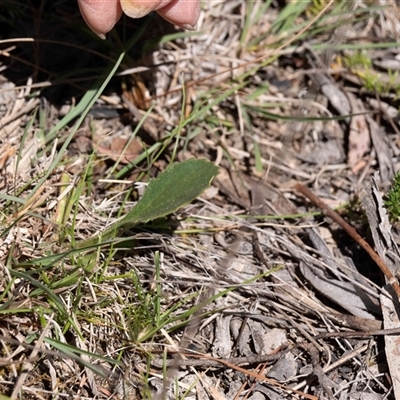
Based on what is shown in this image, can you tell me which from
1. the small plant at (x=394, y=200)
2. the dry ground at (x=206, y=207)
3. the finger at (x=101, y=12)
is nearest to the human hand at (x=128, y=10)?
the finger at (x=101, y=12)

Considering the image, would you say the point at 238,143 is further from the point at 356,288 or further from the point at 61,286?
the point at 61,286

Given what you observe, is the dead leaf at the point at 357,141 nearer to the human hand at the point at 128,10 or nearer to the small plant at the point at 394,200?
the small plant at the point at 394,200

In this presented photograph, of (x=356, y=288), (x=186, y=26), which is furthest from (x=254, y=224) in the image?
(x=186, y=26)

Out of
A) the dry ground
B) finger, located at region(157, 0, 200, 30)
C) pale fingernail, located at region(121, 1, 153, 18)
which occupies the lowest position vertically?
the dry ground

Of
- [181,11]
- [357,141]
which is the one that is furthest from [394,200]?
[181,11]

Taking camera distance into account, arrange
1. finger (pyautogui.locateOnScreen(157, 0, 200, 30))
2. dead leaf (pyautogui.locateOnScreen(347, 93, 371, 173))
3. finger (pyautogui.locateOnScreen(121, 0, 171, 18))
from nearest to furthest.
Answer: finger (pyautogui.locateOnScreen(121, 0, 171, 18)) < finger (pyautogui.locateOnScreen(157, 0, 200, 30)) < dead leaf (pyautogui.locateOnScreen(347, 93, 371, 173))

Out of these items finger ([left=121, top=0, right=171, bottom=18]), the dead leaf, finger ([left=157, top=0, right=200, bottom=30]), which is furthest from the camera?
the dead leaf

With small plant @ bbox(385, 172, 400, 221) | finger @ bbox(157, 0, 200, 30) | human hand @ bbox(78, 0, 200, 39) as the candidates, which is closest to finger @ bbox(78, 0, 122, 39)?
human hand @ bbox(78, 0, 200, 39)

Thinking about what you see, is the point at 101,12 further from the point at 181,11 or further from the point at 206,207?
the point at 206,207

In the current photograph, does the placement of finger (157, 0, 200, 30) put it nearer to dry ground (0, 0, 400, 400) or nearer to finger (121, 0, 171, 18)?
finger (121, 0, 171, 18)
